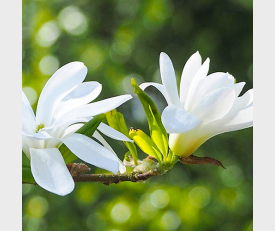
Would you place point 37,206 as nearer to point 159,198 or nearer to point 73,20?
point 159,198

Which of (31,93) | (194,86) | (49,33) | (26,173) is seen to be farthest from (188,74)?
(49,33)

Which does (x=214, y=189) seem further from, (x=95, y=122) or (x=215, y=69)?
(x=95, y=122)

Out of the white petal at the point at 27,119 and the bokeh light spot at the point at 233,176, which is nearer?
the white petal at the point at 27,119

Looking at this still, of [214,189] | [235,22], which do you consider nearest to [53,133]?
[214,189]

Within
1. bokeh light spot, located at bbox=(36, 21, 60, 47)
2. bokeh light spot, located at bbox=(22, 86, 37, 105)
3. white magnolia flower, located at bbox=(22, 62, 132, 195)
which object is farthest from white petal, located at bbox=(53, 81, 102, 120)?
bokeh light spot, located at bbox=(36, 21, 60, 47)

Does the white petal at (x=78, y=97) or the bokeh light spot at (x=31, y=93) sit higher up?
the white petal at (x=78, y=97)

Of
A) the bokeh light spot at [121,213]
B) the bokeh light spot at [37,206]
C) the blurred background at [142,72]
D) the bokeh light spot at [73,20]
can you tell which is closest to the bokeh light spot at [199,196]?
the blurred background at [142,72]

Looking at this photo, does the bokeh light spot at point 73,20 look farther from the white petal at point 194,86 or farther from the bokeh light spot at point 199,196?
the white petal at point 194,86
